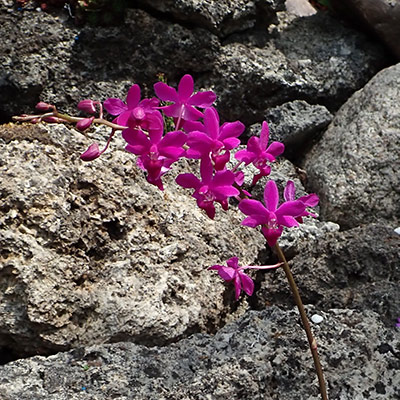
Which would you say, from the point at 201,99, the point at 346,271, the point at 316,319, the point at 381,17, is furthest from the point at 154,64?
the point at 201,99

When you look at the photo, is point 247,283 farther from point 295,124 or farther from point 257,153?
point 295,124

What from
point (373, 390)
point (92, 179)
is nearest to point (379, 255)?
point (373, 390)

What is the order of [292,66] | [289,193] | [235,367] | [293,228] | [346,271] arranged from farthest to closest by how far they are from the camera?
[292,66], [293,228], [346,271], [235,367], [289,193]

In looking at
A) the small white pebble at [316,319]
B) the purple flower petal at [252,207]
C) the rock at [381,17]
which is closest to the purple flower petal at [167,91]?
the purple flower petal at [252,207]

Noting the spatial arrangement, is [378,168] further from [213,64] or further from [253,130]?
[213,64]

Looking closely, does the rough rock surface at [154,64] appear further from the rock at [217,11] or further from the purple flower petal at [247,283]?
the purple flower petal at [247,283]

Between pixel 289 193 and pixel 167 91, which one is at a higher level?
pixel 167 91
